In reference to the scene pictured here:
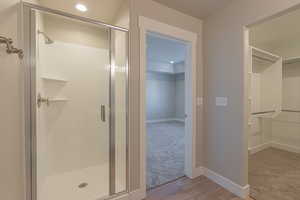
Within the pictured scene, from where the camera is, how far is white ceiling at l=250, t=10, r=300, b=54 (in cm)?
240

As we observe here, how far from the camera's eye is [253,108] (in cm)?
297

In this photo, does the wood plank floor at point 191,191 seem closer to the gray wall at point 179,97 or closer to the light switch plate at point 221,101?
the light switch plate at point 221,101

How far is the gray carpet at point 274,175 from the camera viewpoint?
6.07ft

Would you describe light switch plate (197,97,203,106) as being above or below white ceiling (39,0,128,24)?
below

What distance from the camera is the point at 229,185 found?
6.37 ft

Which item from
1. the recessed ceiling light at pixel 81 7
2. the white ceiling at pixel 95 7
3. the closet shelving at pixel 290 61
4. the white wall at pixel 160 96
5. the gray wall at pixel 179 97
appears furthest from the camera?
the gray wall at pixel 179 97

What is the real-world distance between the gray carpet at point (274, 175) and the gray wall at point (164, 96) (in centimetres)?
474

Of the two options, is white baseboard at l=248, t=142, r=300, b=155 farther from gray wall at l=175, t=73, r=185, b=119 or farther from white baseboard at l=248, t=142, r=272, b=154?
gray wall at l=175, t=73, r=185, b=119

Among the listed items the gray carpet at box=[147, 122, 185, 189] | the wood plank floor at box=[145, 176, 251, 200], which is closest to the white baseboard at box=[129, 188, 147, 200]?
the wood plank floor at box=[145, 176, 251, 200]

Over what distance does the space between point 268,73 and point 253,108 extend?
879 mm

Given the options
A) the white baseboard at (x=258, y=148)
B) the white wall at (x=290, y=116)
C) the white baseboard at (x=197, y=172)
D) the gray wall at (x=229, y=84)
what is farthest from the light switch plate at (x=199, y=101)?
the white wall at (x=290, y=116)

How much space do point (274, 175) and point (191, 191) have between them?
1494 mm

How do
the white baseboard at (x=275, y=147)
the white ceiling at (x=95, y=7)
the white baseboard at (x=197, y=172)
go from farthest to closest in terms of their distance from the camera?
the white baseboard at (x=275, y=147)
the white baseboard at (x=197, y=172)
the white ceiling at (x=95, y=7)

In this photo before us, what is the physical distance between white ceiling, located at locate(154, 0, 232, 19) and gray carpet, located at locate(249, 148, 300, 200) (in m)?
2.56
